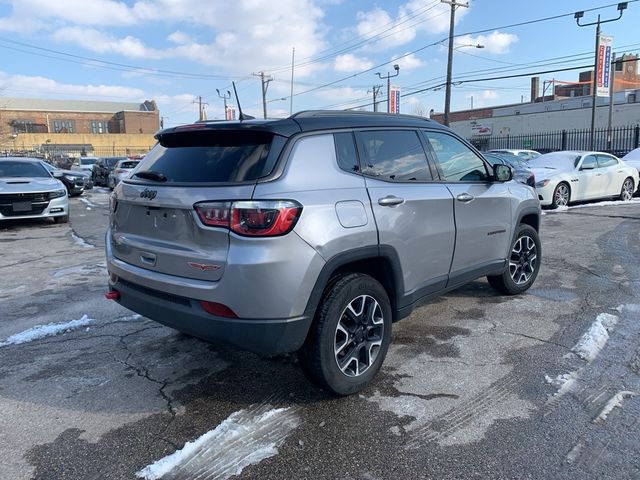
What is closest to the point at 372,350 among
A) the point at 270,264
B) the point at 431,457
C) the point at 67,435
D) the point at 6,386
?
the point at 431,457

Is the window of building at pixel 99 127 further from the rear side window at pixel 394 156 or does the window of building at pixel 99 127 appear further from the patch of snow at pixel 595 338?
the patch of snow at pixel 595 338

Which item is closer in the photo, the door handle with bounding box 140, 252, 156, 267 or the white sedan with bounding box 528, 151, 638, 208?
the door handle with bounding box 140, 252, 156, 267

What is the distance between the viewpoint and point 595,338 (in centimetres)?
434

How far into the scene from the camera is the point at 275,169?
9.83ft

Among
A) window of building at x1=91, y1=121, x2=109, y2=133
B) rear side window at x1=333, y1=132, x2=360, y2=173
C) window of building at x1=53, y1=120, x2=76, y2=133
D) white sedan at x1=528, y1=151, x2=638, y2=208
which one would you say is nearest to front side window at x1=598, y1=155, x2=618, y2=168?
white sedan at x1=528, y1=151, x2=638, y2=208

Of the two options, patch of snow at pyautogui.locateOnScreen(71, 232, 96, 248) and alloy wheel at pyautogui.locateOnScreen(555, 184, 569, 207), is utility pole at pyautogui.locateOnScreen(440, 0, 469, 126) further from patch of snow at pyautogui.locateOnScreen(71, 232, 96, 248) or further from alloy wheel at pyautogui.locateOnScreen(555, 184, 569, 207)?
patch of snow at pyautogui.locateOnScreen(71, 232, 96, 248)

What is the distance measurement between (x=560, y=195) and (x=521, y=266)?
882 cm

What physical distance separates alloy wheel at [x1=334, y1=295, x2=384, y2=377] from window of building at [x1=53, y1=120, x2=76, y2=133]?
328 ft

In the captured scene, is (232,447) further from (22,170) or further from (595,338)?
(22,170)

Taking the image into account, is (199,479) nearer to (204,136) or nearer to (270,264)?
(270,264)

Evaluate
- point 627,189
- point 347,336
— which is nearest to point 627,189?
point 627,189

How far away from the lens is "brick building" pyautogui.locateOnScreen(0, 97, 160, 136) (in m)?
88.8

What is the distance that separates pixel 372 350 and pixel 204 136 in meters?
1.87

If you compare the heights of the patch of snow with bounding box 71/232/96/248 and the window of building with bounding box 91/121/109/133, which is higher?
the window of building with bounding box 91/121/109/133
